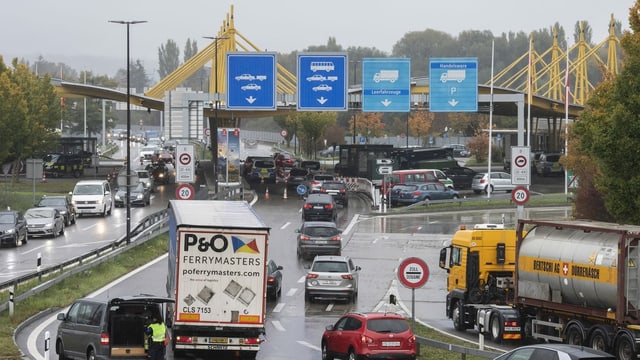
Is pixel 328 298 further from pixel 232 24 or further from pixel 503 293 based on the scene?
pixel 232 24

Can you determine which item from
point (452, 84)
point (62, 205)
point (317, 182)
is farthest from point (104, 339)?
point (452, 84)

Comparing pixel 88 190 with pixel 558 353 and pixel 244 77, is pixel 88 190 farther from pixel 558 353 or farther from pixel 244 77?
pixel 558 353

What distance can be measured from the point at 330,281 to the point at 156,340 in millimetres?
14045

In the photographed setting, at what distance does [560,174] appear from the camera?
95.9m

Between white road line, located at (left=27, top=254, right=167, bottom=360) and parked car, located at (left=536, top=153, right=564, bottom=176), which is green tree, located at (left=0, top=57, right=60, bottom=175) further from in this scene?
parked car, located at (left=536, top=153, right=564, bottom=176)

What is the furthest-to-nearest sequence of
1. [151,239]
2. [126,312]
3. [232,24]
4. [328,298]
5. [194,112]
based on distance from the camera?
[232,24], [194,112], [151,239], [328,298], [126,312]

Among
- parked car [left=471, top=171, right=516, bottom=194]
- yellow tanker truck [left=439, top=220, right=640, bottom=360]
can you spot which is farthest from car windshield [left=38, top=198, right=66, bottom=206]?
yellow tanker truck [left=439, top=220, right=640, bottom=360]

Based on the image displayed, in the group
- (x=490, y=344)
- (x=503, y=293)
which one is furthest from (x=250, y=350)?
(x=503, y=293)

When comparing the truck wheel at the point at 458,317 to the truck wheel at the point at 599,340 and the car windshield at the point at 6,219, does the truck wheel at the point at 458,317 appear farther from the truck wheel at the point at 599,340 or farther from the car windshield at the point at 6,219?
the car windshield at the point at 6,219

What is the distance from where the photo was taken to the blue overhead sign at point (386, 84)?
229 feet

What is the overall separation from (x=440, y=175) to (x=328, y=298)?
136 feet

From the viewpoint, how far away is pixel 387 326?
2502cm

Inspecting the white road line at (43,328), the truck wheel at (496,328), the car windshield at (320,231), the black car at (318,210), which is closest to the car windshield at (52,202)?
the black car at (318,210)

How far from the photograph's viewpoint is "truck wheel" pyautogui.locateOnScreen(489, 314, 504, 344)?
95.4 ft
